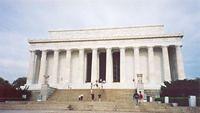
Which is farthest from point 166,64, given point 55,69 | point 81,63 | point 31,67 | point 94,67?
point 31,67

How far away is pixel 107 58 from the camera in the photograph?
45.3 metres

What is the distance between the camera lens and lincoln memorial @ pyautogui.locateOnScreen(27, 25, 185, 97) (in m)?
43.9

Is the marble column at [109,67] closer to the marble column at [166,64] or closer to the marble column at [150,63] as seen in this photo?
the marble column at [150,63]

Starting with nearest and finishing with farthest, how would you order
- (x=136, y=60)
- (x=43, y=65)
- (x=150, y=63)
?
(x=150, y=63), (x=136, y=60), (x=43, y=65)

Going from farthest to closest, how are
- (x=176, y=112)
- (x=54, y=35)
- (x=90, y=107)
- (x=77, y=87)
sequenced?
(x=54, y=35) → (x=77, y=87) → (x=90, y=107) → (x=176, y=112)

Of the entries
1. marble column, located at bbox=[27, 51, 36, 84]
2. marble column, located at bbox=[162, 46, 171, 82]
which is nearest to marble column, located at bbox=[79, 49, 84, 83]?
marble column, located at bbox=[27, 51, 36, 84]

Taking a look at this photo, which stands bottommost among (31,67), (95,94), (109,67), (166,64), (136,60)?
(95,94)

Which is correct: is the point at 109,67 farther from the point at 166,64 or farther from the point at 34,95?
the point at 34,95

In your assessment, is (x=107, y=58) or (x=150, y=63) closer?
(x=150, y=63)

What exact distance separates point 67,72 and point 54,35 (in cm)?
1028

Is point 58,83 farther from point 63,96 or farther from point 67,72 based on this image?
point 63,96

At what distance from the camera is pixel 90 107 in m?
25.5

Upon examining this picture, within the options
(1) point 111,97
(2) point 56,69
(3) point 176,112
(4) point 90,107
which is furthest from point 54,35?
(3) point 176,112

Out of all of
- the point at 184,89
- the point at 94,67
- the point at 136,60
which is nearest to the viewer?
the point at 184,89
